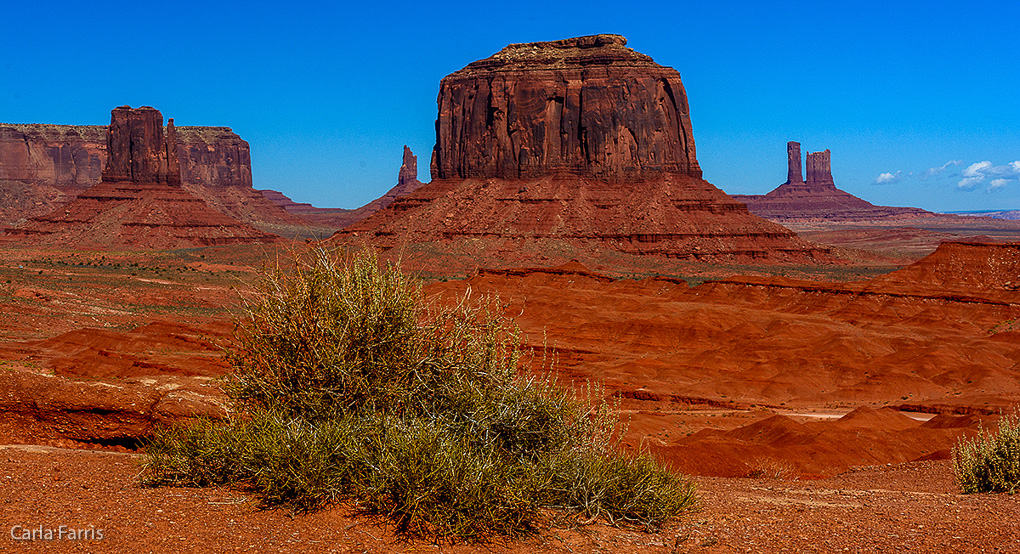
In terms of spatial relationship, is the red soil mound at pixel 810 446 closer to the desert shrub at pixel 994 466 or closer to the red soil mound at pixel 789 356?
the red soil mound at pixel 789 356

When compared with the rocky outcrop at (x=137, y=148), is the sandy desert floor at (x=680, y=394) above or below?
below

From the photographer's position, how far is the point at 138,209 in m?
115

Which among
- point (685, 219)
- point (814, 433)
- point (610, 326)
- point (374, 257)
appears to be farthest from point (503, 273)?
point (374, 257)

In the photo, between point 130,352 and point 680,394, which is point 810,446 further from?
→ point 130,352

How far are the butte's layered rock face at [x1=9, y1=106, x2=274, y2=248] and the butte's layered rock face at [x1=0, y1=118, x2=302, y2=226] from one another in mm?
48203

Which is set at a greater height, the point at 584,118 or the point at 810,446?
the point at 584,118

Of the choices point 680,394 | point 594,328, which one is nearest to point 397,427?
point 680,394

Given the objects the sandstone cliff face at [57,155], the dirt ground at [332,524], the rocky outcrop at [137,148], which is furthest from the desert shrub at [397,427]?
the sandstone cliff face at [57,155]

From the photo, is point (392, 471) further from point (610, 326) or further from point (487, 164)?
point (487, 164)

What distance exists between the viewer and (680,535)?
8539 mm

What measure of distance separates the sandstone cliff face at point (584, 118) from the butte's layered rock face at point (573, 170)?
0.13 m

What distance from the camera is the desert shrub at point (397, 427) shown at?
798 centimetres

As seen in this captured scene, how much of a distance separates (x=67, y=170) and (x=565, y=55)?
13209cm

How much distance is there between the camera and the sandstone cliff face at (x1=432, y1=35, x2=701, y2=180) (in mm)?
101062
